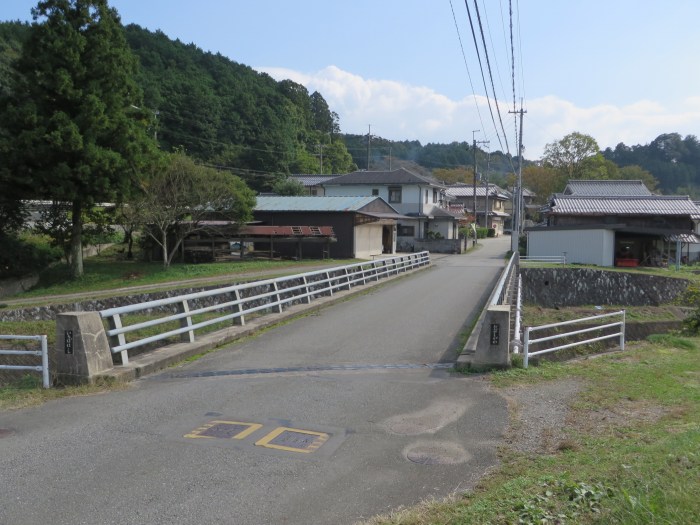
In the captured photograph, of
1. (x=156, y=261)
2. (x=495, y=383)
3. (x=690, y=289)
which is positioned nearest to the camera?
(x=495, y=383)

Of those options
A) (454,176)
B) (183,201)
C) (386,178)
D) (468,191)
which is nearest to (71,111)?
(183,201)

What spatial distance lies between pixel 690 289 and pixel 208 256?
2742 centimetres

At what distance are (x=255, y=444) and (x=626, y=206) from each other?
44234 mm

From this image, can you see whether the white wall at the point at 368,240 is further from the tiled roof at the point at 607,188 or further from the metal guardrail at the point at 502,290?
the tiled roof at the point at 607,188

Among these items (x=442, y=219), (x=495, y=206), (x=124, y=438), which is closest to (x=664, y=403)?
(x=124, y=438)

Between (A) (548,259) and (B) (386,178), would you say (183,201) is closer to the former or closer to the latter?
(A) (548,259)

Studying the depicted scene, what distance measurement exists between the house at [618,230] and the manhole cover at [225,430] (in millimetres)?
38497

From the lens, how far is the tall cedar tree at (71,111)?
90.8ft

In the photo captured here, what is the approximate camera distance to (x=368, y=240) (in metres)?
45.6

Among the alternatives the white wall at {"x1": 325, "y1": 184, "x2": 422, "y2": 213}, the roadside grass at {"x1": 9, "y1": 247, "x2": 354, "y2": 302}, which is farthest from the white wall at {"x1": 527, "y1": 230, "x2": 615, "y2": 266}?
the roadside grass at {"x1": 9, "y1": 247, "x2": 354, "y2": 302}

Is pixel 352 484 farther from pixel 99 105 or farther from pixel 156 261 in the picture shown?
pixel 156 261

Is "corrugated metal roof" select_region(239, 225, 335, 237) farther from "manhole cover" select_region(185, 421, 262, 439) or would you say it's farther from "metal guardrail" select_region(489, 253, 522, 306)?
"manhole cover" select_region(185, 421, 262, 439)

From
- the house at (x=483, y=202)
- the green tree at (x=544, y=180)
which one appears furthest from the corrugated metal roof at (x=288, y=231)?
the house at (x=483, y=202)

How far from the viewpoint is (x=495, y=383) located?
9023 millimetres
